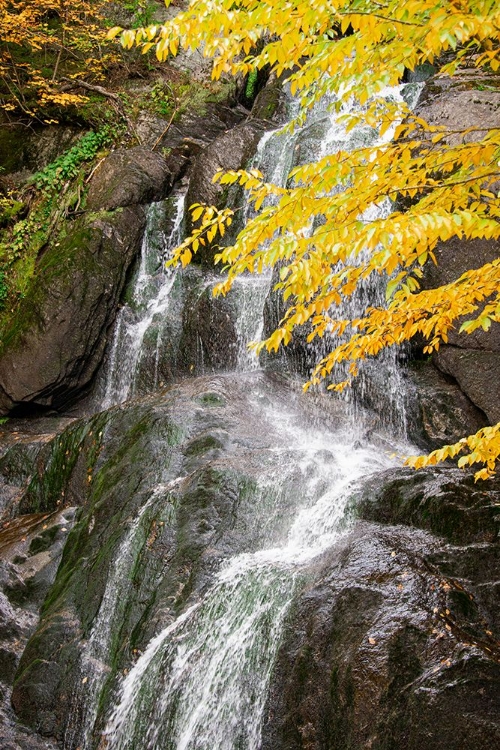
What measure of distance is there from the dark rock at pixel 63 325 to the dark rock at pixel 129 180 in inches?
38.7

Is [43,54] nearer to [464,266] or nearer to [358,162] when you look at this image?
[464,266]

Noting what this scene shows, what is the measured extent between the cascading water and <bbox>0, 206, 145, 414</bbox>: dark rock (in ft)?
15.4

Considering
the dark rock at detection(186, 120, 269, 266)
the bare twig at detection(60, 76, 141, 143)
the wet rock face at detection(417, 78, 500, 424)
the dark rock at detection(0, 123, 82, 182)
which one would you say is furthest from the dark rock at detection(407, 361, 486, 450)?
the dark rock at detection(0, 123, 82, 182)

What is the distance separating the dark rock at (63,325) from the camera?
1006 centimetres

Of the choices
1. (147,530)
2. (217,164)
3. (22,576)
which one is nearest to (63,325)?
(217,164)

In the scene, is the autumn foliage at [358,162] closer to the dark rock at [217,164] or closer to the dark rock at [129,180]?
the dark rock at [217,164]

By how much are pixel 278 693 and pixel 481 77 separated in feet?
30.0

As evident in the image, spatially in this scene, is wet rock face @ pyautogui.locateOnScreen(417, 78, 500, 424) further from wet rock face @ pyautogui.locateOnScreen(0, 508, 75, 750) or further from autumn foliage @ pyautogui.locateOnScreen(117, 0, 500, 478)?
wet rock face @ pyautogui.locateOnScreen(0, 508, 75, 750)

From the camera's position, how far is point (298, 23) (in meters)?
2.76

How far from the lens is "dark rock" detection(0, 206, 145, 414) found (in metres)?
10.1

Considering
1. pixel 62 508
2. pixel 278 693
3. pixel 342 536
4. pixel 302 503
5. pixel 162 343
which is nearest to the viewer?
pixel 278 693

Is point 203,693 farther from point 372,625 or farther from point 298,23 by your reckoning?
point 298,23

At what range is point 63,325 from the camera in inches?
399

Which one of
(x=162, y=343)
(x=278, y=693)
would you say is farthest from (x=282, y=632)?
(x=162, y=343)
